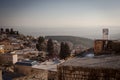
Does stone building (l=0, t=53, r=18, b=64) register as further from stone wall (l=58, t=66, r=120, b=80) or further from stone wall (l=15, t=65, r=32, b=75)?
stone wall (l=58, t=66, r=120, b=80)

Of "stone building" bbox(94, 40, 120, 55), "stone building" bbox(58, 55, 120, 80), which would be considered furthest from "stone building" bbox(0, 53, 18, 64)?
"stone building" bbox(58, 55, 120, 80)

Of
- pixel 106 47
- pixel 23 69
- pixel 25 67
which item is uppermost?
pixel 106 47

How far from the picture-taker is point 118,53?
703cm

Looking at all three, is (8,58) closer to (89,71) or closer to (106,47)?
(106,47)

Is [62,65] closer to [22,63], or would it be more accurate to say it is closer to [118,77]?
[118,77]

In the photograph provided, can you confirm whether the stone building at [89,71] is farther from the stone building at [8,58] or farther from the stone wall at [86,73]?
the stone building at [8,58]

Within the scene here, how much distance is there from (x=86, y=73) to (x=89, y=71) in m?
0.11

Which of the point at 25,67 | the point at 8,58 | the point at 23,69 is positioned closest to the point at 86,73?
the point at 25,67

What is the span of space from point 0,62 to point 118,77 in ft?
138

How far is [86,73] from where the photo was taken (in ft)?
17.5

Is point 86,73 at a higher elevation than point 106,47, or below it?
below

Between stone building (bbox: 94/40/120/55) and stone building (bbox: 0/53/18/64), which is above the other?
stone building (bbox: 94/40/120/55)

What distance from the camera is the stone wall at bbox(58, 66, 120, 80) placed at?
5016mm

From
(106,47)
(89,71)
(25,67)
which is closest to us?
(89,71)
